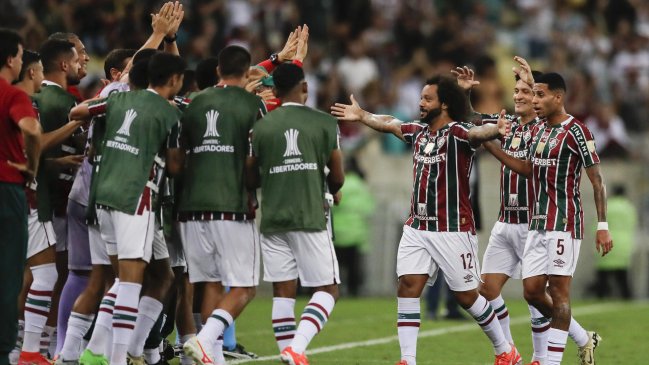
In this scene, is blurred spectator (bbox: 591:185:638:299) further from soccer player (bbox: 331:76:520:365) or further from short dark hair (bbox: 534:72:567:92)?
soccer player (bbox: 331:76:520:365)

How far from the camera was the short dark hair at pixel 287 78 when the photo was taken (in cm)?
1046

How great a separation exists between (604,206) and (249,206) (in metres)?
3.34

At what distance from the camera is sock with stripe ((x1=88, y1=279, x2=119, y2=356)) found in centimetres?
1031

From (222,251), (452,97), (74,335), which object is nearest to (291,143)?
(222,251)

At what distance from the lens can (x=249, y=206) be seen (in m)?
10.6

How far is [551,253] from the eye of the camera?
37.3ft

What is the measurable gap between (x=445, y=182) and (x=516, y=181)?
1.32 meters

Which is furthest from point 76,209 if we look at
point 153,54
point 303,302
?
point 303,302

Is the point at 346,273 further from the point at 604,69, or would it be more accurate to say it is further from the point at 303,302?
the point at 604,69

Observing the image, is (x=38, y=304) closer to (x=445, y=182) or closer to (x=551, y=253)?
(x=445, y=182)

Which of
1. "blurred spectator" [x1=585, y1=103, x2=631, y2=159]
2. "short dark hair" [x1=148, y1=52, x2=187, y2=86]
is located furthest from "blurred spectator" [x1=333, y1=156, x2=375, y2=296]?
"short dark hair" [x1=148, y1=52, x2=187, y2=86]

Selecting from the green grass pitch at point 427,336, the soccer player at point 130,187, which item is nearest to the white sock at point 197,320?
the green grass pitch at point 427,336

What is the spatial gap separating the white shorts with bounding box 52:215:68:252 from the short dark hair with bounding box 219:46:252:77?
89.0 inches

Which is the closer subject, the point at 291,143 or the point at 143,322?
the point at 291,143
